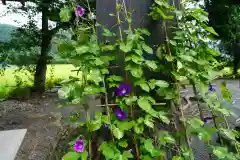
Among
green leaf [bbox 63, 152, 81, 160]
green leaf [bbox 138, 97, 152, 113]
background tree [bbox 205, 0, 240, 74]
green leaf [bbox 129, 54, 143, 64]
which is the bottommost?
green leaf [bbox 63, 152, 81, 160]

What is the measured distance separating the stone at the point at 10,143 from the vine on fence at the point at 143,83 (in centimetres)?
91

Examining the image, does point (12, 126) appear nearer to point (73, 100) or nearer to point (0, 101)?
point (0, 101)

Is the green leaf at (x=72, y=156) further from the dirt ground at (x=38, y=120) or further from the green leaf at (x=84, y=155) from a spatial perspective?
the dirt ground at (x=38, y=120)

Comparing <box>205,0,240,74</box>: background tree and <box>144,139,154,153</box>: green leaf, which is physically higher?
<box>205,0,240,74</box>: background tree

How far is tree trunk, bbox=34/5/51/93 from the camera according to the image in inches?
183

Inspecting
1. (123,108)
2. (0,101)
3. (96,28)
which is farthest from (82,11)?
(0,101)

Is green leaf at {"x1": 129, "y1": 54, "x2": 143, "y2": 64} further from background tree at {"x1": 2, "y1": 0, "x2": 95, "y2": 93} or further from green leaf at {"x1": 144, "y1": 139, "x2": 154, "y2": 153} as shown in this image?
background tree at {"x1": 2, "y1": 0, "x2": 95, "y2": 93}

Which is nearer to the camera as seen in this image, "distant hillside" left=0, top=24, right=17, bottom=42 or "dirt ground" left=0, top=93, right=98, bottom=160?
"dirt ground" left=0, top=93, right=98, bottom=160

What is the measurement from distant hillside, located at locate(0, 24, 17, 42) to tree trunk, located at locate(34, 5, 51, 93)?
512 millimetres

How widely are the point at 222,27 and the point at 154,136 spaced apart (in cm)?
568

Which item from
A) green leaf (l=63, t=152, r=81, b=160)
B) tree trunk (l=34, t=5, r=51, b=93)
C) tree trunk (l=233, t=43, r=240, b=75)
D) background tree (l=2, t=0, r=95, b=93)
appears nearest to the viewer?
green leaf (l=63, t=152, r=81, b=160)

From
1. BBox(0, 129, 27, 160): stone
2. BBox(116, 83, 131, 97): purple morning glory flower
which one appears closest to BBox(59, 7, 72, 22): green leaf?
BBox(116, 83, 131, 97): purple morning glory flower

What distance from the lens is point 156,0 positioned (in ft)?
2.81

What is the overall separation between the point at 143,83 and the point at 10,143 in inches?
Result: 50.1
